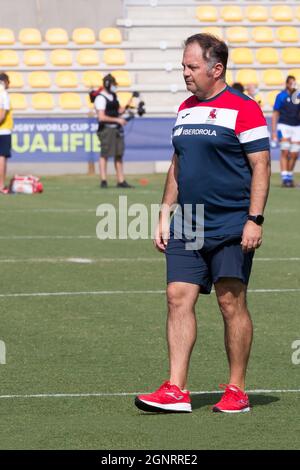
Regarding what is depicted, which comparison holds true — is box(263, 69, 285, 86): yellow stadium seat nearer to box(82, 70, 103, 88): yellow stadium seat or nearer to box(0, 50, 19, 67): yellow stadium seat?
box(82, 70, 103, 88): yellow stadium seat

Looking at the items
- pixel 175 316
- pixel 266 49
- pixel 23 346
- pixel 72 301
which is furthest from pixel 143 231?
pixel 266 49

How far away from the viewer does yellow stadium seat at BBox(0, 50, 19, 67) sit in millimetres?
32906

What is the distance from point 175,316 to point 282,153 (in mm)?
19583

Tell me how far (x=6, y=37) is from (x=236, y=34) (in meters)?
6.07

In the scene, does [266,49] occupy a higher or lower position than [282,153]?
higher

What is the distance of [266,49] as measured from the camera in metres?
34.6

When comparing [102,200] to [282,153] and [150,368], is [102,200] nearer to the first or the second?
[282,153]

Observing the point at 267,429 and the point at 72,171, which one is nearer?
the point at 267,429

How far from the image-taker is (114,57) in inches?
1312

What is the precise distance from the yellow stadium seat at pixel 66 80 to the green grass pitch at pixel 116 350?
1604cm

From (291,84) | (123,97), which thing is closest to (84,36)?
(123,97)

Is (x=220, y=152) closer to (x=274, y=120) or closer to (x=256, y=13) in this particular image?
(x=274, y=120)

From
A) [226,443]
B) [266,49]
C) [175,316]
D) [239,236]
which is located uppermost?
[266,49]

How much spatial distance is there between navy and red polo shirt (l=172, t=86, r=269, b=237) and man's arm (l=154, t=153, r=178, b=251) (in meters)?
0.16
